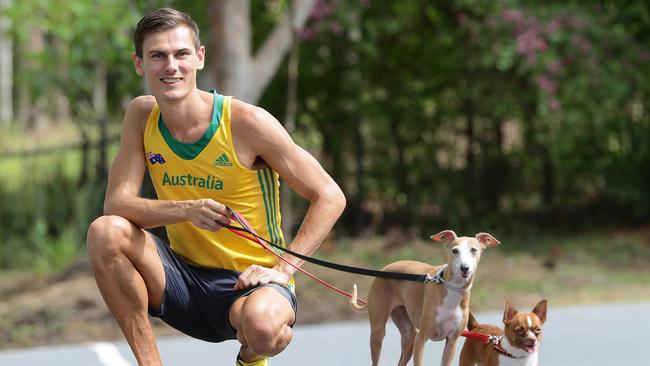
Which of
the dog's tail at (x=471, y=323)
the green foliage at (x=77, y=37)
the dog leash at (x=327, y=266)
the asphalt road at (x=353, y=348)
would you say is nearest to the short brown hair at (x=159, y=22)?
the dog leash at (x=327, y=266)

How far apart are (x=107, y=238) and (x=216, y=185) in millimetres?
501

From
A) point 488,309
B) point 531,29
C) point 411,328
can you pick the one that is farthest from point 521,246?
point 411,328

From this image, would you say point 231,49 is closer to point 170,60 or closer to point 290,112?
point 290,112

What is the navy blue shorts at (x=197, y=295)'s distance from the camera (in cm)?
466

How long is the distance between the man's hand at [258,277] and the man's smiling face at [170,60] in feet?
2.55

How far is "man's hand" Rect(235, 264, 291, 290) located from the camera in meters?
4.50

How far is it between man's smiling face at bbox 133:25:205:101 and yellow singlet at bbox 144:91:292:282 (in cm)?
23

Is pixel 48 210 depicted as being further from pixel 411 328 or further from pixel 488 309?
pixel 411 328

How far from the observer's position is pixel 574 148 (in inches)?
589

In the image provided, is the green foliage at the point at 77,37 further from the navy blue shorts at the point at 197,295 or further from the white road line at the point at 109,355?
the navy blue shorts at the point at 197,295

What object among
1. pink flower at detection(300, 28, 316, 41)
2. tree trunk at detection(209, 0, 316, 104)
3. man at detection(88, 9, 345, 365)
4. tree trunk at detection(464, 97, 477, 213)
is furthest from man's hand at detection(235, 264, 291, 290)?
tree trunk at detection(464, 97, 477, 213)

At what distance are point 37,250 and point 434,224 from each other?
546 cm

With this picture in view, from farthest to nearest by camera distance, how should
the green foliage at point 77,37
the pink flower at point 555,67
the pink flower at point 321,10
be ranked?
the pink flower at point 321,10
the pink flower at point 555,67
the green foliage at point 77,37

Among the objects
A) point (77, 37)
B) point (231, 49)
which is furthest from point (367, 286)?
point (77, 37)
